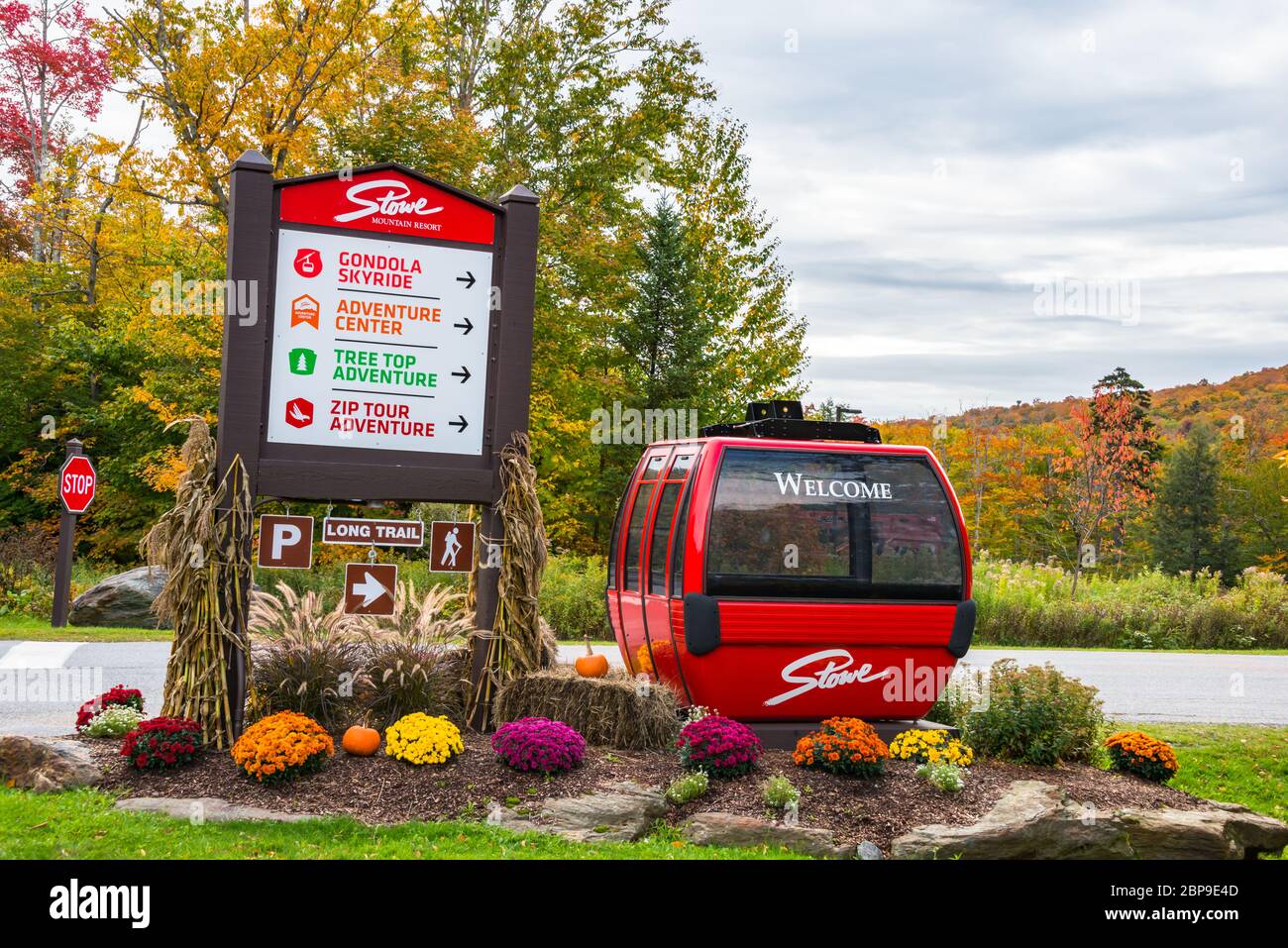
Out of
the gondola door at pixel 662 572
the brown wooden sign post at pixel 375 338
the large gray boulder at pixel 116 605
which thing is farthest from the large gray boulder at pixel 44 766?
the large gray boulder at pixel 116 605

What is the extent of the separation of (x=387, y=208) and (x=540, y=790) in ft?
14.1

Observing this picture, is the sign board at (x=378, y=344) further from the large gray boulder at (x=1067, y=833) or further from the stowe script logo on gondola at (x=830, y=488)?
the large gray boulder at (x=1067, y=833)

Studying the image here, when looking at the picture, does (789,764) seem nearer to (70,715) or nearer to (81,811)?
(81,811)

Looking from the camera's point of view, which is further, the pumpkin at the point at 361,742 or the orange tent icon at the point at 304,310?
the orange tent icon at the point at 304,310

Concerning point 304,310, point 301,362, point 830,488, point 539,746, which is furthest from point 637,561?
point 304,310

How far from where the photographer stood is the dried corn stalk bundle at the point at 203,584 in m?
7.44

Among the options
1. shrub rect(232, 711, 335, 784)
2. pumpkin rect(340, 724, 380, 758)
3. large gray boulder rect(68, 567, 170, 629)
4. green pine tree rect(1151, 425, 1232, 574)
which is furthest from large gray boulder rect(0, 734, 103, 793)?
green pine tree rect(1151, 425, 1232, 574)

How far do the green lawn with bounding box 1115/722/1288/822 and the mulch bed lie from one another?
243 cm

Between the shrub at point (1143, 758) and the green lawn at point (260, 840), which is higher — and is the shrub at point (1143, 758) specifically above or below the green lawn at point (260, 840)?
above

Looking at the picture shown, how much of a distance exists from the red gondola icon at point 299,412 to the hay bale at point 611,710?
8.00 feet

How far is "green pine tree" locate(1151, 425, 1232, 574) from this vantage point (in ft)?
144

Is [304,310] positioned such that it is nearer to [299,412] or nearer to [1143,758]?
[299,412]

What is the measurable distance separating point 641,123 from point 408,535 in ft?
59.0

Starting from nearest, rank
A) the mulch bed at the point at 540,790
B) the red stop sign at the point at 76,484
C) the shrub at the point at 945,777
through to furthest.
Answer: the mulch bed at the point at 540,790 < the shrub at the point at 945,777 < the red stop sign at the point at 76,484
